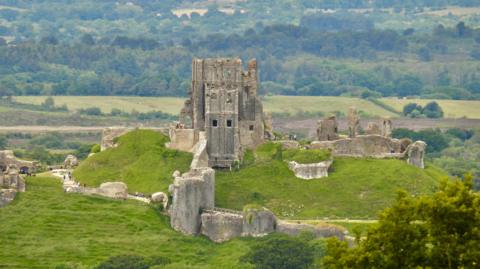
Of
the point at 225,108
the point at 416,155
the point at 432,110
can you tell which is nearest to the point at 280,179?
the point at 225,108

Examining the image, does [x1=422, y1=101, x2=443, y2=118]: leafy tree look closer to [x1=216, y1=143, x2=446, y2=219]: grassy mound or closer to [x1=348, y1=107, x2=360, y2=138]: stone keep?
[x1=348, y1=107, x2=360, y2=138]: stone keep

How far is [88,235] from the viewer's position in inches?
2997

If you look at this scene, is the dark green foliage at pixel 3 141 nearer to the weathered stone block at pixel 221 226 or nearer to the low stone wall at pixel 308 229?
the weathered stone block at pixel 221 226

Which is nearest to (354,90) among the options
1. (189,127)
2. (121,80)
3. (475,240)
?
(121,80)

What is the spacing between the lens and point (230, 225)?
78.0m

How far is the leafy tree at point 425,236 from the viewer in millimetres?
48750

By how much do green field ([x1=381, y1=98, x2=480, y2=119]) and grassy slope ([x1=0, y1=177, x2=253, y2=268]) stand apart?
81956 millimetres

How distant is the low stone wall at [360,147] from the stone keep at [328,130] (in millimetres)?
2515

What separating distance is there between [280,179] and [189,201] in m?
5.75

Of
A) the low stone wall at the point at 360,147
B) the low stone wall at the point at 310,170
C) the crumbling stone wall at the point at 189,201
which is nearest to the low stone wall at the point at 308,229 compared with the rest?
the crumbling stone wall at the point at 189,201

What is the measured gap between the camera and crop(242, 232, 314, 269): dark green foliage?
74625mm

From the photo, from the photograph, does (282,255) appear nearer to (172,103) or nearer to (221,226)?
(221,226)

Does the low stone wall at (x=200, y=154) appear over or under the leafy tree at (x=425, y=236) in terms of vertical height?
under

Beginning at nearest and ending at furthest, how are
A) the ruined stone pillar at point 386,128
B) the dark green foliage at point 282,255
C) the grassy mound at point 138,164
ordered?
the dark green foliage at point 282,255 < the grassy mound at point 138,164 < the ruined stone pillar at point 386,128
